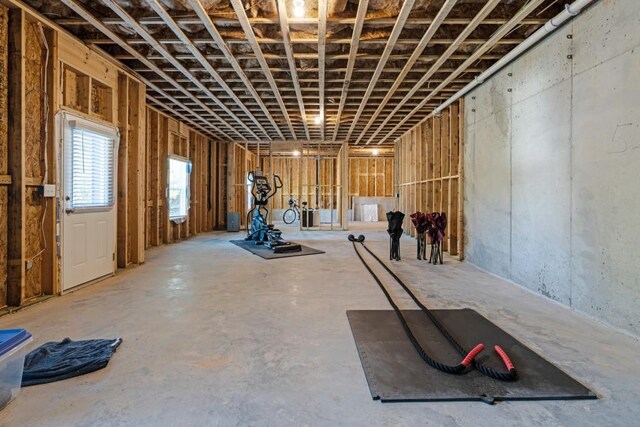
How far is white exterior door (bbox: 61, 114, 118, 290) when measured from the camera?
3.85 meters

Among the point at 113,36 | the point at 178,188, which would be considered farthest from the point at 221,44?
the point at 178,188

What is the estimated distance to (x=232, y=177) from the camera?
35.8ft

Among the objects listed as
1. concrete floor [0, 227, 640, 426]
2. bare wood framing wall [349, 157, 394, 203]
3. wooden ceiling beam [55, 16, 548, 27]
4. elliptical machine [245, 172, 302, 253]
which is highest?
wooden ceiling beam [55, 16, 548, 27]

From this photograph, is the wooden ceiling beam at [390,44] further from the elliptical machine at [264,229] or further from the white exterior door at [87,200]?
the white exterior door at [87,200]

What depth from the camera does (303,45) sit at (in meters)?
4.50

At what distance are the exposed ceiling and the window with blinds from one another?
118 centimetres

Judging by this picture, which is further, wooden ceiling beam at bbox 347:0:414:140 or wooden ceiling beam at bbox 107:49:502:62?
wooden ceiling beam at bbox 107:49:502:62

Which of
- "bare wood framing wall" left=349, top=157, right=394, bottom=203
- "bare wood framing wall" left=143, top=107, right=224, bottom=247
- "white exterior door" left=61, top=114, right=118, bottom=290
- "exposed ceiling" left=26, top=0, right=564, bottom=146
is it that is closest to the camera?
"exposed ceiling" left=26, top=0, right=564, bottom=146

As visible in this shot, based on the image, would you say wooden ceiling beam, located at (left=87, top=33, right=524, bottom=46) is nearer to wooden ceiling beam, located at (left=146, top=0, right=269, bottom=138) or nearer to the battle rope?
wooden ceiling beam, located at (left=146, top=0, right=269, bottom=138)

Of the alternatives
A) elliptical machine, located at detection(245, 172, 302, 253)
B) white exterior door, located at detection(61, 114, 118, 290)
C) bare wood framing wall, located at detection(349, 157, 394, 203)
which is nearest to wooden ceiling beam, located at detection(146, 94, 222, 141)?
elliptical machine, located at detection(245, 172, 302, 253)

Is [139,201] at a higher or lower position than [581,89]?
lower

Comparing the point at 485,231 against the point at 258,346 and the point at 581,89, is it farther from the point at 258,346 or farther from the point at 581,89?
the point at 258,346

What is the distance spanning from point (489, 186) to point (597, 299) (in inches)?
89.8

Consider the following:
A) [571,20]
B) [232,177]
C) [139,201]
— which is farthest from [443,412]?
[232,177]
